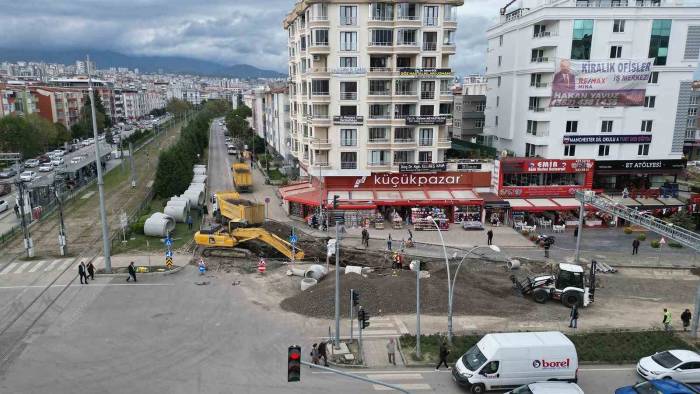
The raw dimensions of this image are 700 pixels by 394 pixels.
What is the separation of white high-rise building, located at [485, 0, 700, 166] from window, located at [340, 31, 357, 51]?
18.1 metres

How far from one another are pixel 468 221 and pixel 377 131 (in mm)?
12750

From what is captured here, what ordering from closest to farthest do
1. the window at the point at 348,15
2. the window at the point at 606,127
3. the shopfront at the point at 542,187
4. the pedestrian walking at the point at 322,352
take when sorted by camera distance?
the pedestrian walking at the point at 322,352 < the shopfront at the point at 542,187 < the window at the point at 348,15 < the window at the point at 606,127

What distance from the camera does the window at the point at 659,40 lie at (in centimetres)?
4622

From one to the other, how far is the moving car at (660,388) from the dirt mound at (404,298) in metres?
8.61

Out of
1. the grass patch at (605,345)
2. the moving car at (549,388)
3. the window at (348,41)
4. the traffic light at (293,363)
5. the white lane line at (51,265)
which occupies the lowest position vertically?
the grass patch at (605,345)

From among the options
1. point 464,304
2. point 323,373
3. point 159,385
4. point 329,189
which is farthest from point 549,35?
point 159,385

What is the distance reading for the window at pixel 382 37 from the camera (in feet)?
154

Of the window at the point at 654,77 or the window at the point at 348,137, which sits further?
the window at the point at 348,137

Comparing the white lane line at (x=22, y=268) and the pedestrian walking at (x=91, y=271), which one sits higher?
the pedestrian walking at (x=91, y=271)

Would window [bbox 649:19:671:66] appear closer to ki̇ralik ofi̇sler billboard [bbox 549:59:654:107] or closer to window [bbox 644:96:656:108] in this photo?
ki̇ralik ofi̇sler billboard [bbox 549:59:654:107]

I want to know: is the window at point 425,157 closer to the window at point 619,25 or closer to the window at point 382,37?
the window at point 382,37

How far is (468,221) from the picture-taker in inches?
1783

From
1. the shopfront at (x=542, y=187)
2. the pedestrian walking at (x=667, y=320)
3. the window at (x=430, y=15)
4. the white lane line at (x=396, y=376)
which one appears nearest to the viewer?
the white lane line at (x=396, y=376)

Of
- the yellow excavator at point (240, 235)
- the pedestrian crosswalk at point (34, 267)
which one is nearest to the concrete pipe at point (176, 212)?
the yellow excavator at point (240, 235)
